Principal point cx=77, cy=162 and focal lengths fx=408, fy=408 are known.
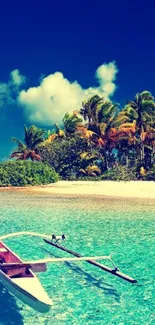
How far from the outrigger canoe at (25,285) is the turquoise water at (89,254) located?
642 millimetres

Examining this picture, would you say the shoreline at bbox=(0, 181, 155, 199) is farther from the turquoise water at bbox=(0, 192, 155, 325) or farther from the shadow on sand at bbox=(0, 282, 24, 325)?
the shadow on sand at bbox=(0, 282, 24, 325)

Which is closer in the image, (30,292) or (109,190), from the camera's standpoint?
(30,292)

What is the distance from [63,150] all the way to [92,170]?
4.71 metres

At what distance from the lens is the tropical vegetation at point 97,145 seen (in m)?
44.1

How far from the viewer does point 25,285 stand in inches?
307

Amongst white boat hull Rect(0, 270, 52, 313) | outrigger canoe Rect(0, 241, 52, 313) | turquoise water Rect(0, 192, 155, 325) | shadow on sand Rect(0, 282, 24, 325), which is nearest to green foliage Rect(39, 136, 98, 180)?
turquoise water Rect(0, 192, 155, 325)

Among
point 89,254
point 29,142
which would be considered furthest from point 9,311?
point 29,142

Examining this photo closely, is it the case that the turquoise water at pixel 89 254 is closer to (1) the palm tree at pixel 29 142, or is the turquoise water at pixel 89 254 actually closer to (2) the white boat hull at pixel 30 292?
(2) the white boat hull at pixel 30 292

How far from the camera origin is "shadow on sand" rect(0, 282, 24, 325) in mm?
7961

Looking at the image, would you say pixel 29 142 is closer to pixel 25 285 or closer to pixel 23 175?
pixel 23 175

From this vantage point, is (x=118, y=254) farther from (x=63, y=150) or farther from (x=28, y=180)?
(x=63, y=150)

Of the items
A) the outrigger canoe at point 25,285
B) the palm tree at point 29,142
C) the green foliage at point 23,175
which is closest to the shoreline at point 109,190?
the green foliage at point 23,175

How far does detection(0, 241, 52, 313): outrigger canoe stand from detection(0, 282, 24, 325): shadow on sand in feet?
1.64

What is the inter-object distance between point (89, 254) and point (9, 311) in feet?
18.2
